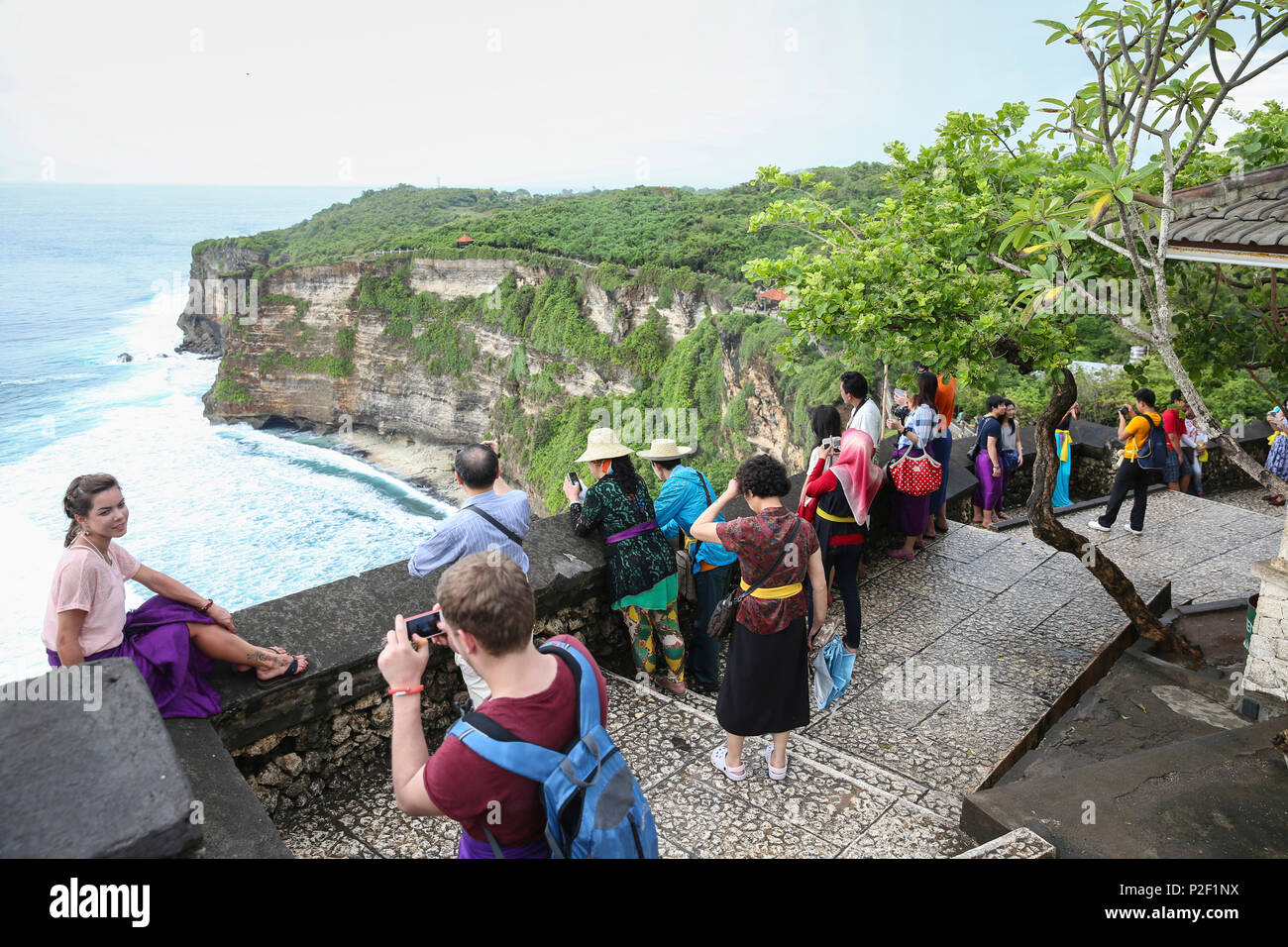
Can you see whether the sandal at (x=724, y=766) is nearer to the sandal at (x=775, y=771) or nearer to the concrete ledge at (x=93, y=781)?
the sandal at (x=775, y=771)

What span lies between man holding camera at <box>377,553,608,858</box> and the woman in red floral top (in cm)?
177

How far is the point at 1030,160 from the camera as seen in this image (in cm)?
691

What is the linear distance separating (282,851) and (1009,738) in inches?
153

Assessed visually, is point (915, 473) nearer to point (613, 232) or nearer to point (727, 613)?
point (727, 613)

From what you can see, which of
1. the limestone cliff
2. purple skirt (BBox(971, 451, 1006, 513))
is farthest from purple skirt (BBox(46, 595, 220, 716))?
the limestone cliff

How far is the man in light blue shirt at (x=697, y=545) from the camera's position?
469cm

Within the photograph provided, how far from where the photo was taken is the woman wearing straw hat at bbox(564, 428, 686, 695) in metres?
4.50

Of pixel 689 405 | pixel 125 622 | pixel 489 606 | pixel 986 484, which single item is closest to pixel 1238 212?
pixel 489 606

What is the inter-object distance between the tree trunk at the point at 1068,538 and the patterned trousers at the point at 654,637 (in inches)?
113

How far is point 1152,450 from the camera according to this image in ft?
30.5

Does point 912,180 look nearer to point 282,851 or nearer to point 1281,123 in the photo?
point 1281,123

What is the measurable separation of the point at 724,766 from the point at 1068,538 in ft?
10.8

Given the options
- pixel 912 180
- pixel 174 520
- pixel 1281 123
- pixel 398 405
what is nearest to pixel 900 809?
pixel 912 180

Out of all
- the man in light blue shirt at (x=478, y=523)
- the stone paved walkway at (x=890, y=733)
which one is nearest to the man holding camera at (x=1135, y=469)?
the stone paved walkway at (x=890, y=733)
